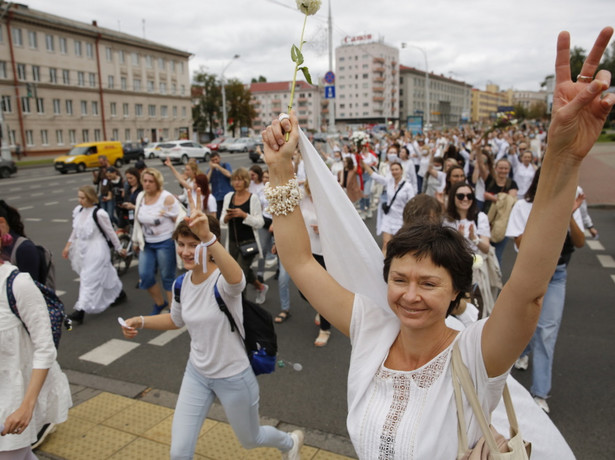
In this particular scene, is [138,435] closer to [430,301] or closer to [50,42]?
[430,301]

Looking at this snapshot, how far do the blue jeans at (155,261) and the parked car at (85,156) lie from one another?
26.0 m

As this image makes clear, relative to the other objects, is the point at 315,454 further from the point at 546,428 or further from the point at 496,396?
the point at 496,396

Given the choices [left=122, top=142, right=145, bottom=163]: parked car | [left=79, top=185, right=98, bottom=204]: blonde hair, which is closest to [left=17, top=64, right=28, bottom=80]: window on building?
[left=122, top=142, right=145, bottom=163]: parked car

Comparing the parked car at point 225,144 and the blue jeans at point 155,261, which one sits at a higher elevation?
the parked car at point 225,144

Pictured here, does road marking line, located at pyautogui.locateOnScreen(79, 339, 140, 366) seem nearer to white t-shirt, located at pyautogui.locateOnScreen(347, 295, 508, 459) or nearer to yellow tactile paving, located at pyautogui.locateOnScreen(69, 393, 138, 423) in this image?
yellow tactile paving, located at pyautogui.locateOnScreen(69, 393, 138, 423)

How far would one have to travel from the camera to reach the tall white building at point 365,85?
11781 cm

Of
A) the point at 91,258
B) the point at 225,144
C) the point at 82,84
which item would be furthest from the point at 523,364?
the point at 82,84

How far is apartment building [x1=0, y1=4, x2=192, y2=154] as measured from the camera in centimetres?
4491

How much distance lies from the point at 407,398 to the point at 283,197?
83cm

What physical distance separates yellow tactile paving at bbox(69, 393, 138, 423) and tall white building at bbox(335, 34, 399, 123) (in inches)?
4588

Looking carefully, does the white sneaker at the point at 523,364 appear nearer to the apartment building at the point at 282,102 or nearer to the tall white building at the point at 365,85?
the tall white building at the point at 365,85

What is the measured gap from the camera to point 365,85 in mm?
120312

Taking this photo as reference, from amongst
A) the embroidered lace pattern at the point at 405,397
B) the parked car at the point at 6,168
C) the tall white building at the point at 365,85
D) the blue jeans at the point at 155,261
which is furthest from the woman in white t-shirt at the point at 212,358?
the tall white building at the point at 365,85

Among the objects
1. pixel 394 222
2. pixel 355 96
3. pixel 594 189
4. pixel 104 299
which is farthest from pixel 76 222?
pixel 355 96
